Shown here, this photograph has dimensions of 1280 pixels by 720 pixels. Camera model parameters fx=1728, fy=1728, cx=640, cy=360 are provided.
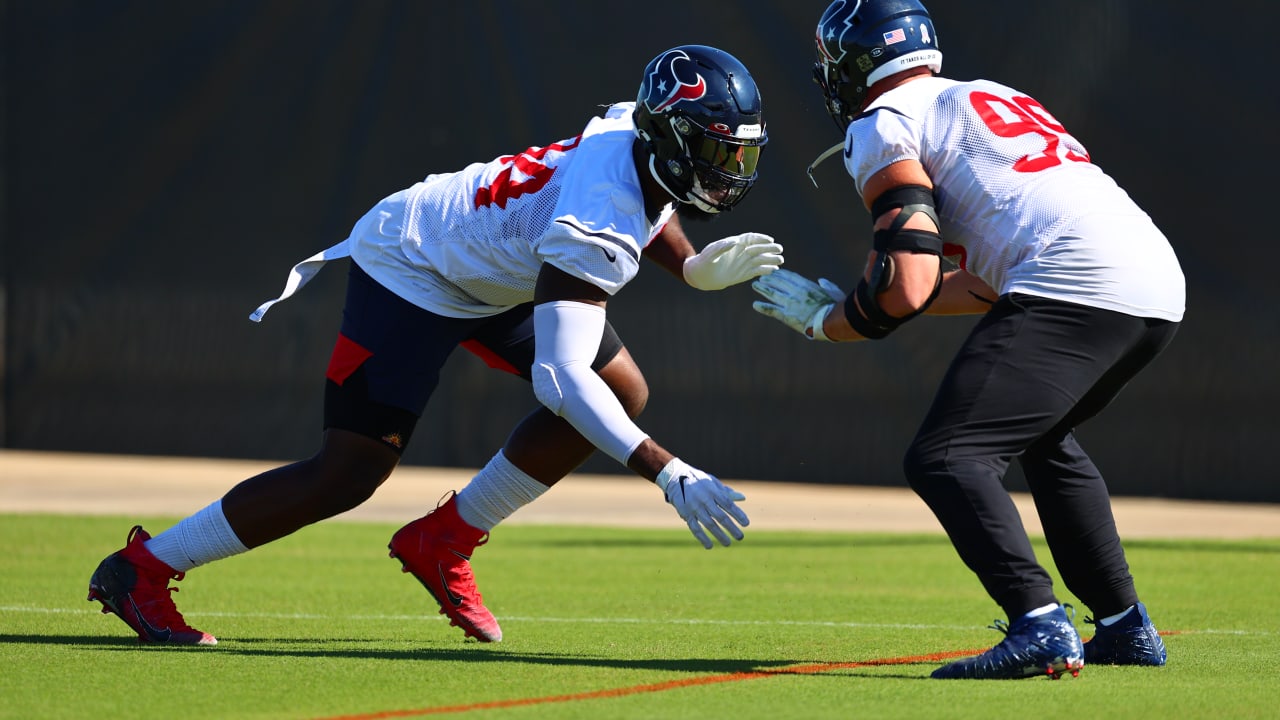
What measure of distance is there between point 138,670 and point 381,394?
113cm

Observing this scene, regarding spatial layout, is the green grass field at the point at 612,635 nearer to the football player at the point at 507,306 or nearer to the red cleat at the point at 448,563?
the red cleat at the point at 448,563

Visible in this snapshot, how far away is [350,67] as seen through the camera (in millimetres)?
13742

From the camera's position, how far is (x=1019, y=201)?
470 centimetres

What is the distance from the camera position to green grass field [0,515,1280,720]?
428 centimetres

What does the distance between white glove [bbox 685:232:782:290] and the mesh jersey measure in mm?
200

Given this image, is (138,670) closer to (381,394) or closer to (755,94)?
(381,394)

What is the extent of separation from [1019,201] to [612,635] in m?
2.07

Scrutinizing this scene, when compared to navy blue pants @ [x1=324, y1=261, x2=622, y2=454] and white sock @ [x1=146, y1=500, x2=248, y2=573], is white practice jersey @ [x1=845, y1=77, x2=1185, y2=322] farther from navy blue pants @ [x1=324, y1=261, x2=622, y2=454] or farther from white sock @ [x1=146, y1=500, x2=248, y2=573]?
white sock @ [x1=146, y1=500, x2=248, y2=573]

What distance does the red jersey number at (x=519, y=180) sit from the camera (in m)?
5.32

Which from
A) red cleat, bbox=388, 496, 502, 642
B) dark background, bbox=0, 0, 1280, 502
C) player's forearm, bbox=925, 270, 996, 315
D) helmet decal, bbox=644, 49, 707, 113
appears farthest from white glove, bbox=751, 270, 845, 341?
dark background, bbox=0, 0, 1280, 502

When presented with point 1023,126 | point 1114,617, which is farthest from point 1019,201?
point 1114,617

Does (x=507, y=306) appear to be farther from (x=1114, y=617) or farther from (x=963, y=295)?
(x=1114, y=617)

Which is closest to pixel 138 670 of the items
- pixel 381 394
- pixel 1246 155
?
A: pixel 381 394

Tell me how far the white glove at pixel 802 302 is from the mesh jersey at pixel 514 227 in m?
0.42
